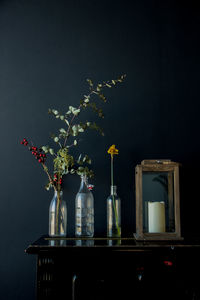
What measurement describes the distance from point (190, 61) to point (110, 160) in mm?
792

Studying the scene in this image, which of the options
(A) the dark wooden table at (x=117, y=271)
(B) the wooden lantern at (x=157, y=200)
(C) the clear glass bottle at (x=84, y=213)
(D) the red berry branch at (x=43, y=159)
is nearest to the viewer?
(A) the dark wooden table at (x=117, y=271)

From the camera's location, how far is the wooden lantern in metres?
1.53

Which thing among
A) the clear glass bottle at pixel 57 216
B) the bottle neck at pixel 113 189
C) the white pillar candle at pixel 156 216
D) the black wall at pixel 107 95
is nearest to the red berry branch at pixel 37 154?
the black wall at pixel 107 95

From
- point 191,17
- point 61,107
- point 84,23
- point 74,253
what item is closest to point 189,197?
point 74,253

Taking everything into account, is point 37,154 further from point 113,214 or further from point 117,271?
point 117,271

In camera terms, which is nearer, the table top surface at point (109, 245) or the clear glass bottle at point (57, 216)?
the table top surface at point (109, 245)

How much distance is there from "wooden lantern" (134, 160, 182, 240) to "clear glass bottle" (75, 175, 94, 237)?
0.86 ft


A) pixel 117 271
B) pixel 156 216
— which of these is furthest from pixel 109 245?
pixel 156 216

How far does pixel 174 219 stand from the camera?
5.03ft

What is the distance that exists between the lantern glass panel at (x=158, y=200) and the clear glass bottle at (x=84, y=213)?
0.97 ft

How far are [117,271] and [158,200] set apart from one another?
385mm

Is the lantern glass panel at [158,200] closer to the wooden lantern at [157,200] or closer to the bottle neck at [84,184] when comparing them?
the wooden lantern at [157,200]

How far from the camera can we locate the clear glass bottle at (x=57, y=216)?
65.3 inches

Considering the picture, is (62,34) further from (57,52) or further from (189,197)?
(189,197)
